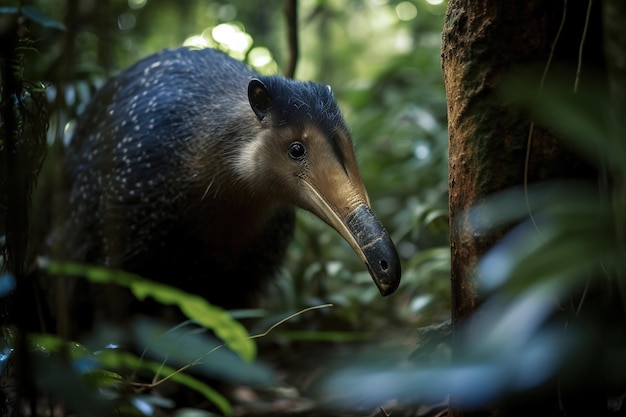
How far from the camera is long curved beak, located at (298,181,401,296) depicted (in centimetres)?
289

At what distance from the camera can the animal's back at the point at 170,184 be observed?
4.15m

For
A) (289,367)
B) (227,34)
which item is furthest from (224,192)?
(227,34)

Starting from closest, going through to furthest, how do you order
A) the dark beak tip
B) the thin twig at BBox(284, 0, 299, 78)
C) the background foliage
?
the dark beak tip → the thin twig at BBox(284, 0, 299, 78) → the background foliage

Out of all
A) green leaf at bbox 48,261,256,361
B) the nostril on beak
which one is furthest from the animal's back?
green leaf at bbox 48,261,256,361

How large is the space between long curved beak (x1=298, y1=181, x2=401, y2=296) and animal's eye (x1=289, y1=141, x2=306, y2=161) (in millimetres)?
382

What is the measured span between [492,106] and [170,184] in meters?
2.39

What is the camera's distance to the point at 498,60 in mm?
2240

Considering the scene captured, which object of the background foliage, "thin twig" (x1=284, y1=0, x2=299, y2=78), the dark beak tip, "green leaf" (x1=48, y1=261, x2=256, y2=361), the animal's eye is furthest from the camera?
the background foliage

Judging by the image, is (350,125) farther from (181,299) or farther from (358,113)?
(181,299)

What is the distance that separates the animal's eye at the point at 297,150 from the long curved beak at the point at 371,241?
0.38 m

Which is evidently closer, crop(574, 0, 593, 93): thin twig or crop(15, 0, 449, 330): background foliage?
crop(574, 0, 593, 93): thin twig

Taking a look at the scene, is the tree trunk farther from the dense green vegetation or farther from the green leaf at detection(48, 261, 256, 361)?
the dense green vegetation

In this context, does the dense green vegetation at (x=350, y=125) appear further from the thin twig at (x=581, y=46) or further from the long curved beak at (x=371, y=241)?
the thin twig at (x=581, y=46)

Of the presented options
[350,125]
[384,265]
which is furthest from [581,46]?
[350,125]
